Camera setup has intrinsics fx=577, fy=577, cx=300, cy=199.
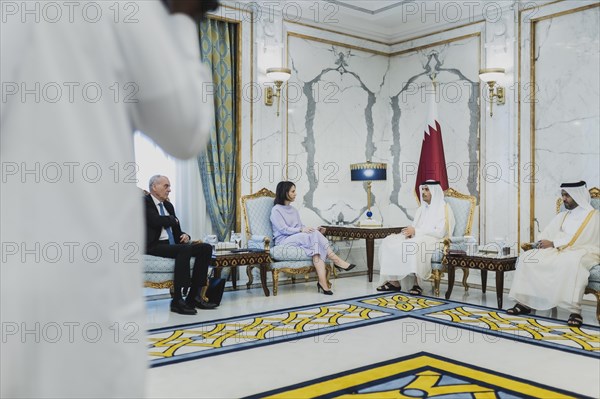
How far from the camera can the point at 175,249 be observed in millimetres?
5402

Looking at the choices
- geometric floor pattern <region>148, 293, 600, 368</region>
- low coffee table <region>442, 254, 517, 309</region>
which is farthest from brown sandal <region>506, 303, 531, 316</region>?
low coffee table <region>442, 254, 517, 309</region>

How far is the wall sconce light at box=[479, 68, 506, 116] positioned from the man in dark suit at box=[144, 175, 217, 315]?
396cm

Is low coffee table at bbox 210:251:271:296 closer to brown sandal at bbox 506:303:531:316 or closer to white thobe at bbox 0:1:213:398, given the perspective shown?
brown sandal at bbox 506:303:531:316

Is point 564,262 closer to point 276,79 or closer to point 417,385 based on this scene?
point 417,385

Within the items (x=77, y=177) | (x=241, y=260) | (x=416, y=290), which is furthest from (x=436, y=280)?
(x=77, y=177)

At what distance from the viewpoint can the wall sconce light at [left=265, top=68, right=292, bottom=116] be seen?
23.4 feet

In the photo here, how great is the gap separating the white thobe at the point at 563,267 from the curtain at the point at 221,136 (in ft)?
11.2

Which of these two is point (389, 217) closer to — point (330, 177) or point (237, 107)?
point (330, 177)

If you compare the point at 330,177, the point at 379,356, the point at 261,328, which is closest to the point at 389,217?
the point at 330,177

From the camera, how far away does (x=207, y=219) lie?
6.98 m

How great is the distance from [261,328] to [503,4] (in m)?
5.08

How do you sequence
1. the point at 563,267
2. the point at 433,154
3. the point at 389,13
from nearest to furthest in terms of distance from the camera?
1. the point at 563,267
2. the point at 389,13
3. the point at 433,154

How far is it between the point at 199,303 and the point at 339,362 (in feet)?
6.94

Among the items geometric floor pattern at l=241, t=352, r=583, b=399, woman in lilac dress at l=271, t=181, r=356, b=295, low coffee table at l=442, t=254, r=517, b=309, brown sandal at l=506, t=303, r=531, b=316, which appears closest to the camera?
geometric floor pattern at l=241, t=352, r=583, b=399
